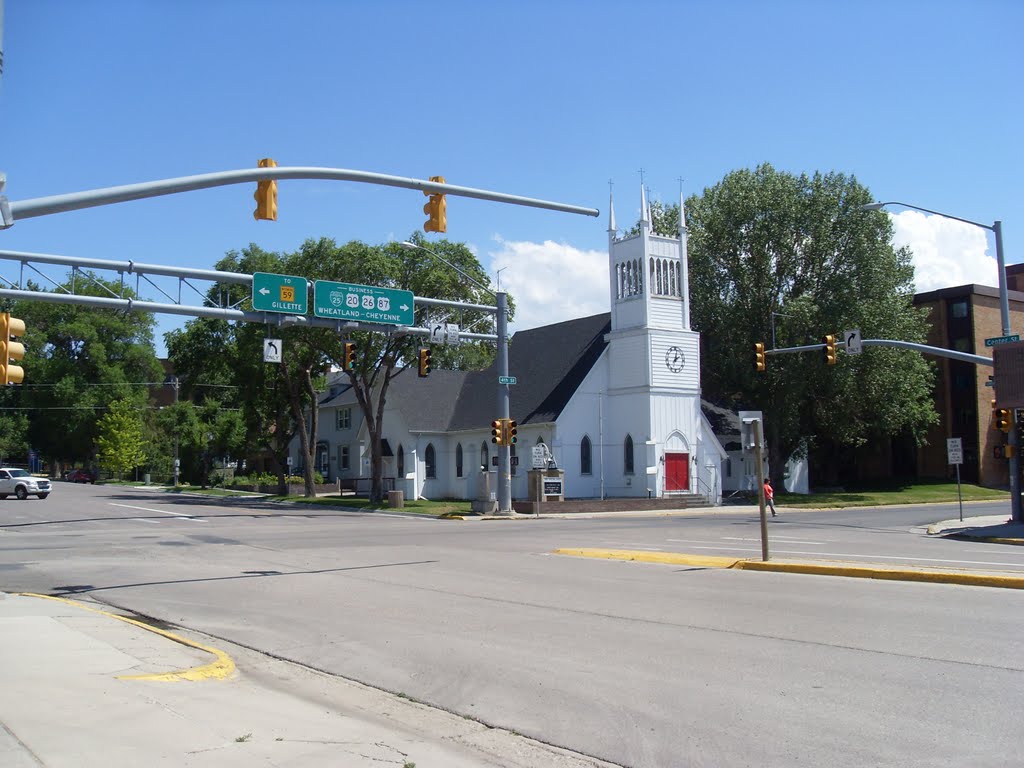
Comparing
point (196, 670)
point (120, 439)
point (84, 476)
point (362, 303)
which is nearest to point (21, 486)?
point (362, 303)

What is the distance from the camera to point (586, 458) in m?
49.4

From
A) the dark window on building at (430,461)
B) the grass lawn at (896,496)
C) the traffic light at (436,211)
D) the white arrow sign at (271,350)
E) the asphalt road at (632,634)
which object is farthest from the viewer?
the dark window on building at (430,461)

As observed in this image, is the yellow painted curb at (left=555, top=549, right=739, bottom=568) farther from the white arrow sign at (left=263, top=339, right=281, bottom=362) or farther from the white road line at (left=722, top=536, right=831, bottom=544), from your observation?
the white arrow sign at (left=263, top=339, right=281, bottom=362)

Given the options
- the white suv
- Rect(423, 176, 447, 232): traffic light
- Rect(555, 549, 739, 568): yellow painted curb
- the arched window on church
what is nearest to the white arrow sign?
Rect(555, 549, 739, 568): yellow painted curb

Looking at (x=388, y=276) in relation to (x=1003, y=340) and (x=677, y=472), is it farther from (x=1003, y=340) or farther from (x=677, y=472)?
(x=1003, y=340)

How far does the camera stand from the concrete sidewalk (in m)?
6.04

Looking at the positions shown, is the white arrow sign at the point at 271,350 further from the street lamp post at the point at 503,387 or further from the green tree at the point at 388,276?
the green tree at the point at 388,276

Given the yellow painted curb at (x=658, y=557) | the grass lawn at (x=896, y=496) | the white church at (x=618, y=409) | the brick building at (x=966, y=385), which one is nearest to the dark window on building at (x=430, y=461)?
the white church at (x=618, y=409)

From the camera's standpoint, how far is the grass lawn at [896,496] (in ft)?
161

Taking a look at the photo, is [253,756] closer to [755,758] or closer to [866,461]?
[755,758]

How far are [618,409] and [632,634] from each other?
39024 millimetres

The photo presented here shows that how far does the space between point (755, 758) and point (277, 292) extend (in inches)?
895

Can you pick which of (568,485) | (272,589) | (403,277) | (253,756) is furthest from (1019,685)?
(568,485)

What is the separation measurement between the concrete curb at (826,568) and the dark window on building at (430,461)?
34.5 meters
